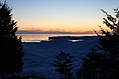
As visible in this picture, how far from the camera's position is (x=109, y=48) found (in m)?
13.5

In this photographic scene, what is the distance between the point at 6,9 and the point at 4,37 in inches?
105

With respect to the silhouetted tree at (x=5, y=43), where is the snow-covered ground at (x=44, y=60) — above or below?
below

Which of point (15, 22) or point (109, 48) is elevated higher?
point (15, 22)

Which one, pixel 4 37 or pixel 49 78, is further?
pixel 49 78

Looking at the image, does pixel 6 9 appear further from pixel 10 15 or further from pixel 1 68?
pixel 1 68

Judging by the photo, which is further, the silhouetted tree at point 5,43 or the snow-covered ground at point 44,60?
the snow-covered ground at point 44,60

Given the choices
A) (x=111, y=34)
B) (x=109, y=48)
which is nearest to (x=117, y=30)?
(x=111, y=34)

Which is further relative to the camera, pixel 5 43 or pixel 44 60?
pixel 44 60

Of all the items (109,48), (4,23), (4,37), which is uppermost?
(4,23)

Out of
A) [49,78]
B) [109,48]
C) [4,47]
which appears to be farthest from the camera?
[49,78]

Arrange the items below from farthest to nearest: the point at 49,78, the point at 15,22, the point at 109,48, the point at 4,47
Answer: the point at 49,78 < the point at 15,22 < the point at 109,48 < the point at 4,47

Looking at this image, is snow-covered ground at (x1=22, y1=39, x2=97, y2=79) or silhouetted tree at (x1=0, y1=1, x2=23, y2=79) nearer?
silhouetted tree at (x1=0, y1=1, x2=23, y2=79)

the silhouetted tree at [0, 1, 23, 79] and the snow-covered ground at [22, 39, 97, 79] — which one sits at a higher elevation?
the silhouetted tree at [0, 1, 23, 79]

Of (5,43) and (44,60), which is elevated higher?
(5,43)
